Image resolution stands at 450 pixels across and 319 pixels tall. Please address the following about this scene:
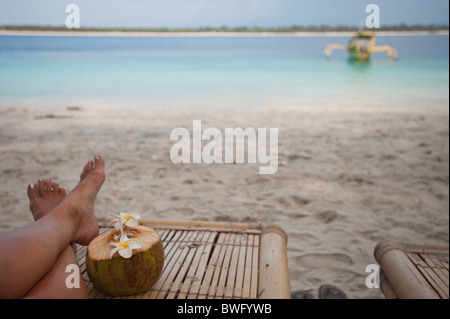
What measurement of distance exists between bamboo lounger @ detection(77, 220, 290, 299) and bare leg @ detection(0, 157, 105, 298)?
4.7 inches

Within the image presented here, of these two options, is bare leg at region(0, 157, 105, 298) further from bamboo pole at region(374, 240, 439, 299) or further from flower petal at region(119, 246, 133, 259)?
bamboo pole at region(374, 240, 439, 299)

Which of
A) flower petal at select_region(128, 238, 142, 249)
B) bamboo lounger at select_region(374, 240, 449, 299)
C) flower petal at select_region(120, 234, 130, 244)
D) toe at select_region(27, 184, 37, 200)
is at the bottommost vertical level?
bamboo lounger at select_region(374, 240, 449, 299)

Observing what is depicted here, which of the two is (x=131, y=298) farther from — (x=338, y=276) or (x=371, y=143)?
(x=371, y=143)

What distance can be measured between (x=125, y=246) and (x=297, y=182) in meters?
1.81

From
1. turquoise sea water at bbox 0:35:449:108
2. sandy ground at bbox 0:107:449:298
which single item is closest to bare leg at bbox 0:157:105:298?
sandy ground at bbox 0:107:449:298

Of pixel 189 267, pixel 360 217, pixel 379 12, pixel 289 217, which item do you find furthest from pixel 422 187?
pixel 189 267

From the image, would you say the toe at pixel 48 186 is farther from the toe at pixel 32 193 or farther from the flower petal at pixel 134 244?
the flower petal at pixel 134 244

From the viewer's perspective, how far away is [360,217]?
1.98 meters

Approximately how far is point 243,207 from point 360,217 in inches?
26.3

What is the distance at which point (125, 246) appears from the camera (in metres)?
0.82

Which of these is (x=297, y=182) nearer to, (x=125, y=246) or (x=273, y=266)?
(x=273, y=266)

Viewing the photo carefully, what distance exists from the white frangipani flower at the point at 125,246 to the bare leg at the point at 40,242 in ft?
0.53

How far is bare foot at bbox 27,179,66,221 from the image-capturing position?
127 centimetres

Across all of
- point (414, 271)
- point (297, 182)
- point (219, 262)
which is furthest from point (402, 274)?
point (297, 182)
